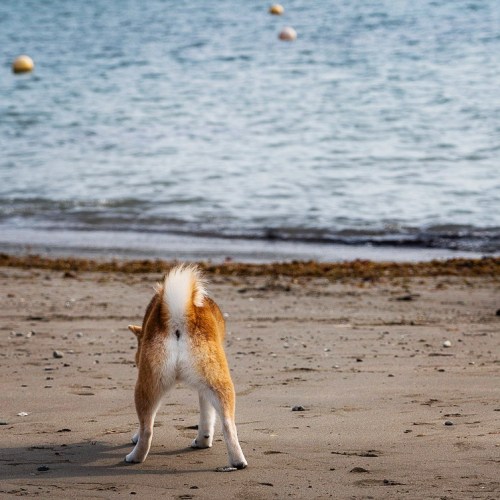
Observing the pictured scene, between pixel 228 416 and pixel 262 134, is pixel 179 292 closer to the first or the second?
pixel 228 416

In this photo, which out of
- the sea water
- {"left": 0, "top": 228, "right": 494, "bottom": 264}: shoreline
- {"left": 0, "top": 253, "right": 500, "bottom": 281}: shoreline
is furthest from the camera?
the sea water

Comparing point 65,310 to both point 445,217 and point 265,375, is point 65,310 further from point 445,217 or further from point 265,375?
point 445,217

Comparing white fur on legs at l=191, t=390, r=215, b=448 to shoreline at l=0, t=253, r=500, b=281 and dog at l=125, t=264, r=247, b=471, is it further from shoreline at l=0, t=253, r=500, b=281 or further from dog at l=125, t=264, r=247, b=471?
shoreline at l=0, t=253, r=500, b=281

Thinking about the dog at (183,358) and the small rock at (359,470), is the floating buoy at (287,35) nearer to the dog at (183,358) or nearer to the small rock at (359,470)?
the dog at (183,358)

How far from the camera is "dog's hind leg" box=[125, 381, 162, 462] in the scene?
5.16 meters

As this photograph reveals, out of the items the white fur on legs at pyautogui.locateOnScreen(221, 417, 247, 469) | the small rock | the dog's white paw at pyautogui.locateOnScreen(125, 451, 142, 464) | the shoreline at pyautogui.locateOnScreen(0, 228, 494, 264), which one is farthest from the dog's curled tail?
the shoreline at pyautogui.locateOnScreen(0, 228, 494, 264)

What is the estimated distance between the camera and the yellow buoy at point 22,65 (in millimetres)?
33281

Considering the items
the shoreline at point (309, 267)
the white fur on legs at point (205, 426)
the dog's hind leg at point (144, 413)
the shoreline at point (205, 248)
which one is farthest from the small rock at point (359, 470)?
the shoreline at point (205, 248)

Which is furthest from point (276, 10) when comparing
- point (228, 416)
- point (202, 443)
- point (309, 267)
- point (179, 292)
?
point (228, 416)

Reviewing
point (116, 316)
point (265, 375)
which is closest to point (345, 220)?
point (116, 316)

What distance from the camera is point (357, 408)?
6184 millimetres

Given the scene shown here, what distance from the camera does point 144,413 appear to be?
204 inches

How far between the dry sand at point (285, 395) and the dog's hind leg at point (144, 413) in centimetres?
8

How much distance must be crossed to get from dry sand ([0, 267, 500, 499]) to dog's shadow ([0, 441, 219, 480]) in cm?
2
